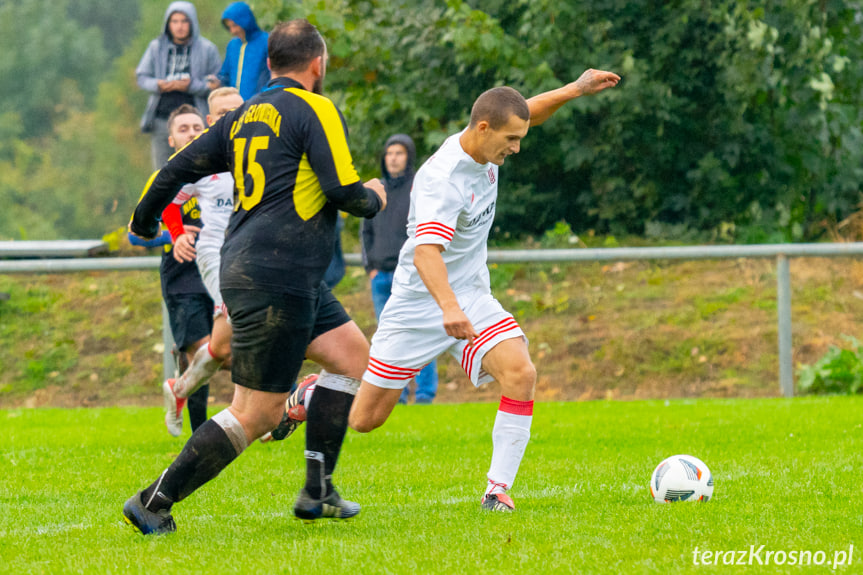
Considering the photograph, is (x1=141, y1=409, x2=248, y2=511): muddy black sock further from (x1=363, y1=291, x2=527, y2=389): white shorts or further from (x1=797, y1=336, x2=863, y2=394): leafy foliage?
(x1=797, y1=336, x2=863, y2=394): leafy foliage

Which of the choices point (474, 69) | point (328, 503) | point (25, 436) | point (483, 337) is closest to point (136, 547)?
point (328, 503)

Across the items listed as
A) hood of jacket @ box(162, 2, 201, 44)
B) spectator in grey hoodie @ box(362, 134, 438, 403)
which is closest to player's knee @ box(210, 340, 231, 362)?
spectator in grey hoodie @ box(362, 134, 438, 403)

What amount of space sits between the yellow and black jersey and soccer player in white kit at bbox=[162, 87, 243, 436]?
8.42 feet

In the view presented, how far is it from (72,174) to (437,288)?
187ft

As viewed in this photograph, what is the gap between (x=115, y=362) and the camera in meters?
11.9

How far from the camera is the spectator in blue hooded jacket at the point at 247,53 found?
363 inches

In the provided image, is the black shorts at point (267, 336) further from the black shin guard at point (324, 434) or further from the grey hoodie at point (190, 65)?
the grey hoodie at point (190, 65)

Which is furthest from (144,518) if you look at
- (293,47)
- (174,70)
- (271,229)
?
(174,70)

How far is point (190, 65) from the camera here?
10.4 metres

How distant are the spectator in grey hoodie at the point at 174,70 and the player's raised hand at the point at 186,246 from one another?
10.3ft

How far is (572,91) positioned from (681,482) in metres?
2.05

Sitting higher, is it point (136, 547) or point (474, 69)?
point (474, 69)

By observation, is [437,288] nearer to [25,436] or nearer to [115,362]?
[25,436]

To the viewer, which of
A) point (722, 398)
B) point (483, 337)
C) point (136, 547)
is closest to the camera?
point (136, 547)
